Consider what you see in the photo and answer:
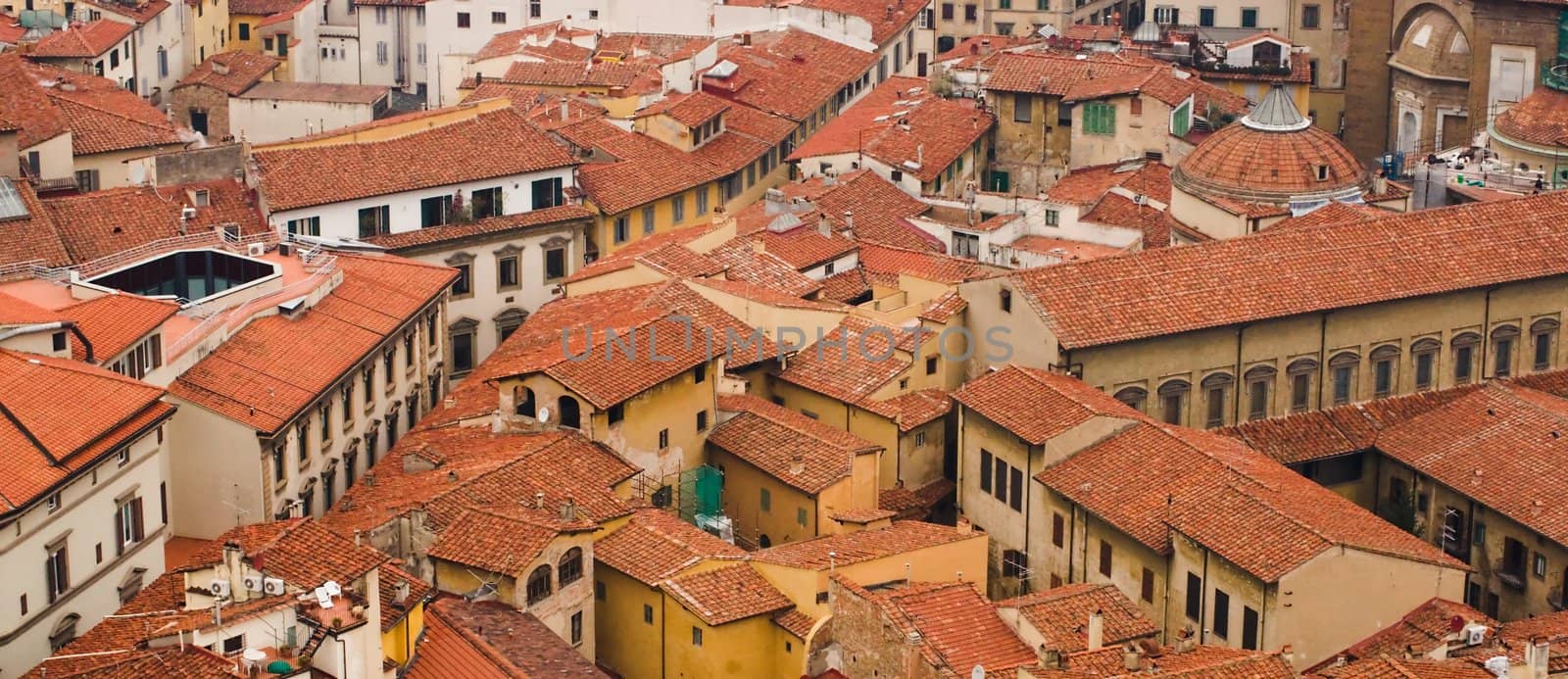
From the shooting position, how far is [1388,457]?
8450 cm

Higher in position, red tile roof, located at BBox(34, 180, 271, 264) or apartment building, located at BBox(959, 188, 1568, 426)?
red tile roof, located at BBox(34, 180, 271, 264)

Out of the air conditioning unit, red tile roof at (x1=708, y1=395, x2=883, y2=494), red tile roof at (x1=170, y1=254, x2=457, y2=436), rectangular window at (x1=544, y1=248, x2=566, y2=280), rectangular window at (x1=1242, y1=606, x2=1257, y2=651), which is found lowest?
rectangular window at (x1=1242, y1=606, x2=1257, y2=651)

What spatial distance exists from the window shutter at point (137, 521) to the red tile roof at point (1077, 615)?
19.8 m

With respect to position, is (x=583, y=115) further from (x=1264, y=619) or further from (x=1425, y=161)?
(x=1264, y=619)

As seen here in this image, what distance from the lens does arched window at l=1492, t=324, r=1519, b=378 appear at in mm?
88875

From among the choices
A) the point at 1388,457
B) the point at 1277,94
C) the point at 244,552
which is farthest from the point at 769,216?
the point at 244,552

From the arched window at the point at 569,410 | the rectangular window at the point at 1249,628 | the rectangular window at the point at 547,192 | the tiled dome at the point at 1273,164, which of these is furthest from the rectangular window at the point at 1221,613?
the rectangular window at the point at 547,192

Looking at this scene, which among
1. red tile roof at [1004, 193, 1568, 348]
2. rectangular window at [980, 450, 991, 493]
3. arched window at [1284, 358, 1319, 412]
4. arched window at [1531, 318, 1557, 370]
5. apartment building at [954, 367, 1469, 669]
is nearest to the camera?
apartment building at [954, 367, 1469, 669]

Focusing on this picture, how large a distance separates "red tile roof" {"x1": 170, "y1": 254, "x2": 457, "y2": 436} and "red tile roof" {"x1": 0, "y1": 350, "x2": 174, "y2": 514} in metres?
3.54

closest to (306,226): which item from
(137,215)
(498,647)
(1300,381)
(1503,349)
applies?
(137,215)

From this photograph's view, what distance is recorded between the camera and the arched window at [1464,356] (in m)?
88.4

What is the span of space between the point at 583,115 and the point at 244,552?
43.9 meters

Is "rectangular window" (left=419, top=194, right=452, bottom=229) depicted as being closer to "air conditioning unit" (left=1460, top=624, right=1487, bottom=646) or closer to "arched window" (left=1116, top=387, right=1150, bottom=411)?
"arched window" (left=1116, top=387, right=1150, bottom=411)

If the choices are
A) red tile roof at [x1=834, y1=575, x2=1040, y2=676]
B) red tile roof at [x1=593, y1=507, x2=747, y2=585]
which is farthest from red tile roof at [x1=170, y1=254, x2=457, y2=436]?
red tile roof at [x1=834, y1=575, x2=1040, y2=676]
